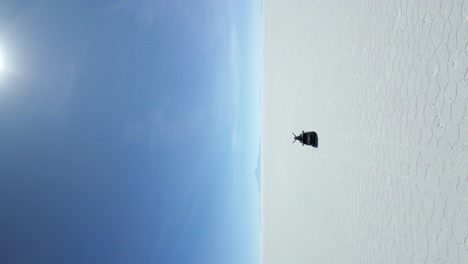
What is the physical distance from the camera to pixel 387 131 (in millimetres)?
2223

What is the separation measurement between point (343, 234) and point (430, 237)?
1468 millimetres

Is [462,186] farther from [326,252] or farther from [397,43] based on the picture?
[326,252]

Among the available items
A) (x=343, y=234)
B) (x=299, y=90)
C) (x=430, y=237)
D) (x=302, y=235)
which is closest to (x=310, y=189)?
(x=302, y=235)

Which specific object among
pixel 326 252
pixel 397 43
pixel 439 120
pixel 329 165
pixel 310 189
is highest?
pixel 397 43

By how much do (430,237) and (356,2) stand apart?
2.23 meters

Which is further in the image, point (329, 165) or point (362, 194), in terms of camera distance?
point (329, 165)

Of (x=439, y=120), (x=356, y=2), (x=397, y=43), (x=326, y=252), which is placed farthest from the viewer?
(x=326, y=252)

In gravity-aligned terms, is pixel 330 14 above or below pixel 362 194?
above

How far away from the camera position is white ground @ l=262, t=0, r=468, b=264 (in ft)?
5.24

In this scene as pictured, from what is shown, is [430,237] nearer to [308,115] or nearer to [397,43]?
[397,43]

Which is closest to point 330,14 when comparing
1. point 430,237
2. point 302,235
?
point 430,237

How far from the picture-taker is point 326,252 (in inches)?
139

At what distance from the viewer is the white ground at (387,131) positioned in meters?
1.60

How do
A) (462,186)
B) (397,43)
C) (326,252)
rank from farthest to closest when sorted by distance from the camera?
(326,252), (397,43), (462,186)
